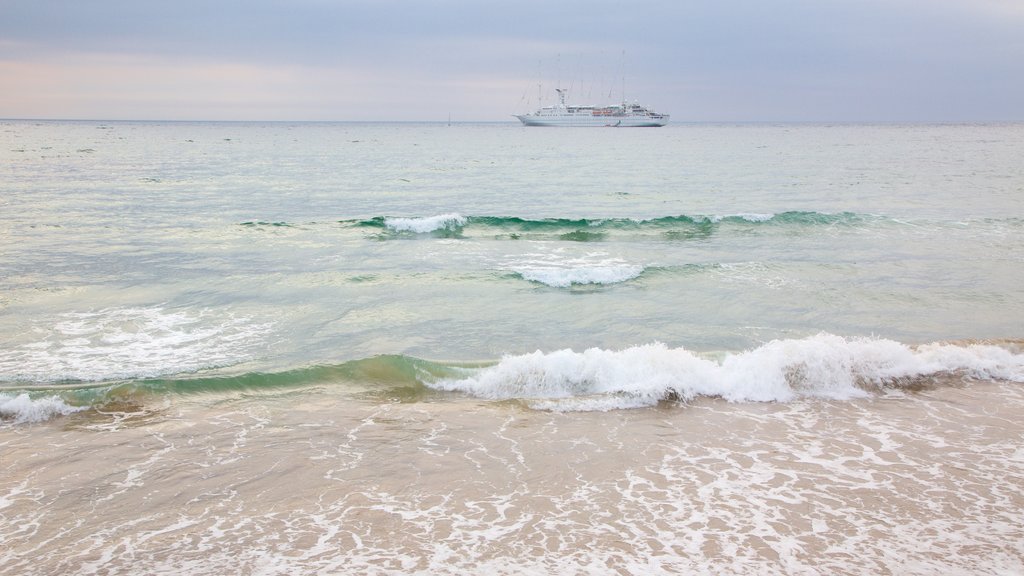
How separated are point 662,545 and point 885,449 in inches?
134

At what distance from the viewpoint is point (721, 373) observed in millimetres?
9555

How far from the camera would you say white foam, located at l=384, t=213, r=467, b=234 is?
23531mm

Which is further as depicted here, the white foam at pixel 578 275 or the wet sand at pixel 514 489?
the white foam at pixel 578 275

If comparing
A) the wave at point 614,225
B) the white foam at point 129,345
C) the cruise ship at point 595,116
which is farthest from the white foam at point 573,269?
the cruise ship at point 595,116

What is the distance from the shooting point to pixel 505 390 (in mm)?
9438

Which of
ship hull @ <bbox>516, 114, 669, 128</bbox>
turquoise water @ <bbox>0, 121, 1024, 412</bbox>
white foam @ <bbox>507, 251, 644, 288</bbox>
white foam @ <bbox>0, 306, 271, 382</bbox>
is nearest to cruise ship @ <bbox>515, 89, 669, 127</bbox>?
ship hull @ <bbox>516, 114, 669, 128</bbox>

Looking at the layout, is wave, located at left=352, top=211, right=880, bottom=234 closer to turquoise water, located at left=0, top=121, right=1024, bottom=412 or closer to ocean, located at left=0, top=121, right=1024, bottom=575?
turquoise water, located at left=0, top=121, right=1024, bottom=412

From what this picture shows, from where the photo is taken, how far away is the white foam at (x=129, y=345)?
9.85 m

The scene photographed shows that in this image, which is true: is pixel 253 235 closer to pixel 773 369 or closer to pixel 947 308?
pixel 773 369

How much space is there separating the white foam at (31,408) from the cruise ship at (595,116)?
16599 centimetres

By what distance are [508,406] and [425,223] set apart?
51.3ft

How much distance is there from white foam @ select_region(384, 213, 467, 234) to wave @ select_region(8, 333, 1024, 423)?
13.6 m

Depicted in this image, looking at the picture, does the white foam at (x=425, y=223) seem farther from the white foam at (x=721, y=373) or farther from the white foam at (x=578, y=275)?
the white foam at (x=721, y=373)

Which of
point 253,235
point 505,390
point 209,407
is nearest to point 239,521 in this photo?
point 209,407
